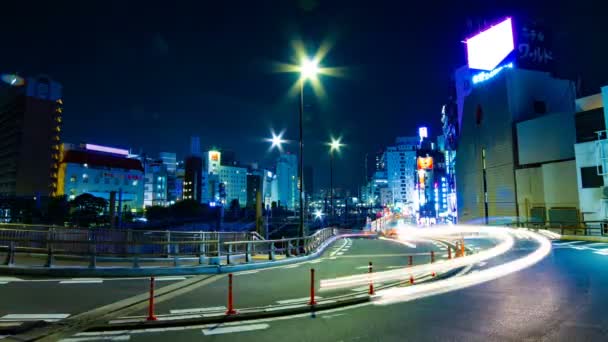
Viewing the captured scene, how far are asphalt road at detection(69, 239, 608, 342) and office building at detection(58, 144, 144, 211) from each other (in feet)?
352

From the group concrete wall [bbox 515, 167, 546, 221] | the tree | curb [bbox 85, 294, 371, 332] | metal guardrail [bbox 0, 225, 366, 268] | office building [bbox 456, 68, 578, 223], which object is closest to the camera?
curb [bbox 85, 294, 371, 332]

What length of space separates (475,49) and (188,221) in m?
69.4

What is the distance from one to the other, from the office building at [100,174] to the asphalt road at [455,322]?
352ft

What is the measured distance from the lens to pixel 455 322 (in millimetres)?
8094

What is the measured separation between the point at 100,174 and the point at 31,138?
62.6 ft

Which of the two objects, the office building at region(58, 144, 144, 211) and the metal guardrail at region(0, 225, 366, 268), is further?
the office building at region(58, 144, 144, 211)

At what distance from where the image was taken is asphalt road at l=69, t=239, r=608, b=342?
721 centimetres

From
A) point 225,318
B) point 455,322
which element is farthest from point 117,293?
point 455,322

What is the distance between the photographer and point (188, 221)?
9444cm

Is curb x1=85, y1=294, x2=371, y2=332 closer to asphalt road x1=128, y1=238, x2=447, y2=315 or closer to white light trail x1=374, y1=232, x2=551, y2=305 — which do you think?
asphalt road x1=128, y1=238, x2=447, y2=315

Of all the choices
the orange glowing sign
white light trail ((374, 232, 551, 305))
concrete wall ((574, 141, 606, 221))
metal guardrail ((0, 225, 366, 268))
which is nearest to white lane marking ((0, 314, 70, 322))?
metal guardrail ((0, 225, 366, 268))

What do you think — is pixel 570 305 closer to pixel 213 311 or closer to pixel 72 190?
pixel 213 311

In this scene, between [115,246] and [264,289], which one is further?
[115,246]

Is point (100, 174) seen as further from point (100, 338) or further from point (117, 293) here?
point (100, 338)
